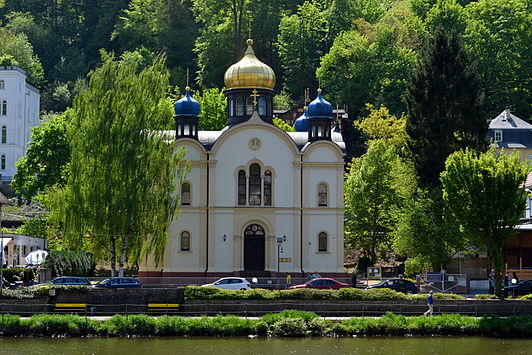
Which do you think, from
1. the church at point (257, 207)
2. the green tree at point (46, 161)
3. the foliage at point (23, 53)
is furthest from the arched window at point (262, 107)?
the foliage at point (23, 53)

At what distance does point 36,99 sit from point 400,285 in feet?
253

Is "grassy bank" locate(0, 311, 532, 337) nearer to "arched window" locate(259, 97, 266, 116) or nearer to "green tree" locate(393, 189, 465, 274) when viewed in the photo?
"green tree" locate(393, 189, 465, 274)

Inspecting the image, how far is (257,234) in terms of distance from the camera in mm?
71000

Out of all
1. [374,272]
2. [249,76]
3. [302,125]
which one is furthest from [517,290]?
[302,125]

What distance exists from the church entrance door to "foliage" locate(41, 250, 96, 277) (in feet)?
32.8

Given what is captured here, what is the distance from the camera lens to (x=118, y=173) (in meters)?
63.2

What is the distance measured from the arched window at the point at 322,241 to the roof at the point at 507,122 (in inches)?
1336

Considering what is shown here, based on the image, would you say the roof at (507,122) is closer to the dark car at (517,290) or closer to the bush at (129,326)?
the dark car at (517,290)

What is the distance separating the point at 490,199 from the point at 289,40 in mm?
69444

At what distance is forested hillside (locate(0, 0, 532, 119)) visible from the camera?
109 m

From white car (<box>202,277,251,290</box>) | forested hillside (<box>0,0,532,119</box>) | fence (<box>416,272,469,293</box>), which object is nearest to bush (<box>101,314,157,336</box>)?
white car (<box>202,277,251,290</box>)

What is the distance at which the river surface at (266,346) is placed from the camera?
1693 inches

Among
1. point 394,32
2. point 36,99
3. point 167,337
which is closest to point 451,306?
point 167,337

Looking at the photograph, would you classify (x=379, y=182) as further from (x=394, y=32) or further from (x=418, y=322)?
(x=394, y=32)
